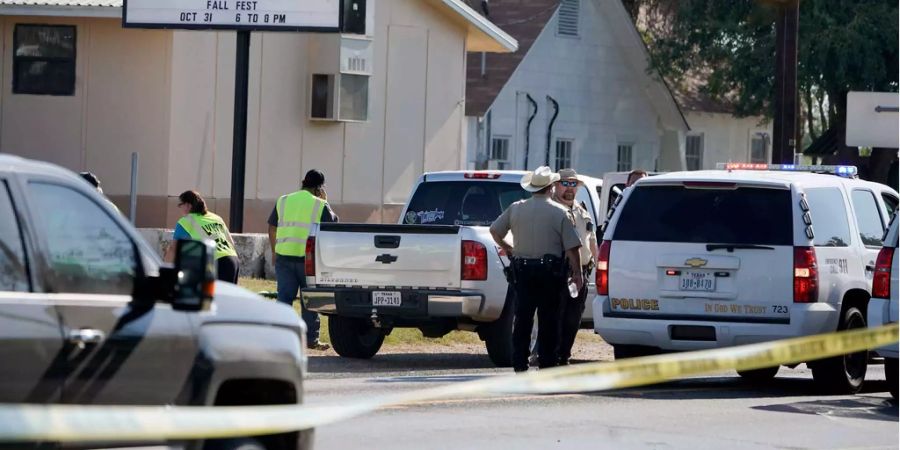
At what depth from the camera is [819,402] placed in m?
12.8

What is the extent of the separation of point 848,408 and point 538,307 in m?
2.54

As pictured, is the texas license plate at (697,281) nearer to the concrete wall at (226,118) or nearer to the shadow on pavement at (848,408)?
the shadow on pavement at (848,408)

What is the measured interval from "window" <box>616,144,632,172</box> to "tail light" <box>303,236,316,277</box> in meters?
27.8

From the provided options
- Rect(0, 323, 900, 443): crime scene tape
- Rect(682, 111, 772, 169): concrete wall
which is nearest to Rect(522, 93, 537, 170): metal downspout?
Rect(682, 111, 772, 169): concrete wall

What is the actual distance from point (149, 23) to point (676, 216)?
1065cm

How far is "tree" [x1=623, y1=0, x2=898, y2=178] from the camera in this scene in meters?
38.2

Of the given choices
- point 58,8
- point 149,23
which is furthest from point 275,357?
point 58,8

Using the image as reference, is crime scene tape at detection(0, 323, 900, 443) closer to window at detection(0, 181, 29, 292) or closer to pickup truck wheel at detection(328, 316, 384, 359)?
window at detection(0, 181, 29, 292)

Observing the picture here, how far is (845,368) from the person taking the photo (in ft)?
44.2

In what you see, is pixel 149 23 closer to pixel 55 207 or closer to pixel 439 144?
pixel 439 144

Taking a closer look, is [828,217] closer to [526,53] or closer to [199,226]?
[199,226]

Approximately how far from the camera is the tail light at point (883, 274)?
12.3 meters

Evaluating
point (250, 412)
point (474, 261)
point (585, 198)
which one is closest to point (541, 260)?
point (474, 261)

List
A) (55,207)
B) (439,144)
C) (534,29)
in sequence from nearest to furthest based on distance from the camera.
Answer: (55,207)
(439,144)
(534,29)
